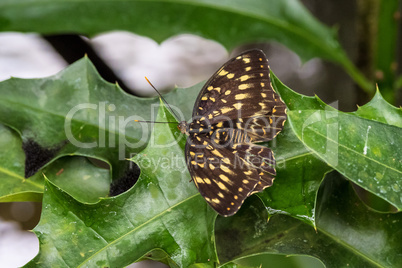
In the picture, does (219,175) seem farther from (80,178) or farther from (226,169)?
(80,178)

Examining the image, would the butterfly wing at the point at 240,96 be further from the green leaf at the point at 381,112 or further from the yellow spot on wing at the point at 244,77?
the green leaf at the point at 381,112

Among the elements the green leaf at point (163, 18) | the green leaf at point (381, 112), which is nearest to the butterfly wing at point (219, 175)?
the green leaf at point (381, 112)

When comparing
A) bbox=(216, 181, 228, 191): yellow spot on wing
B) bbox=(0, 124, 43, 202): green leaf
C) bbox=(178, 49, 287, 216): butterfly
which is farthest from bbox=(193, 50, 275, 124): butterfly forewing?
bbox=(0, 124, 43, 202): green leaf

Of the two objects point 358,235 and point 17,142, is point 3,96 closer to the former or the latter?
point 17,142

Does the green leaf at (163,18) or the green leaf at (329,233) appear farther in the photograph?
the green leaf at (163,18)

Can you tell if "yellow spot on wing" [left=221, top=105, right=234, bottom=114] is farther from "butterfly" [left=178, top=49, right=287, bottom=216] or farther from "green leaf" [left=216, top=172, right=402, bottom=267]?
"green leaf" [left=216, top=172, right=402, bottom=267]

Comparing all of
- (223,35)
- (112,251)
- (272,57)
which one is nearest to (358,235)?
(112,251)
